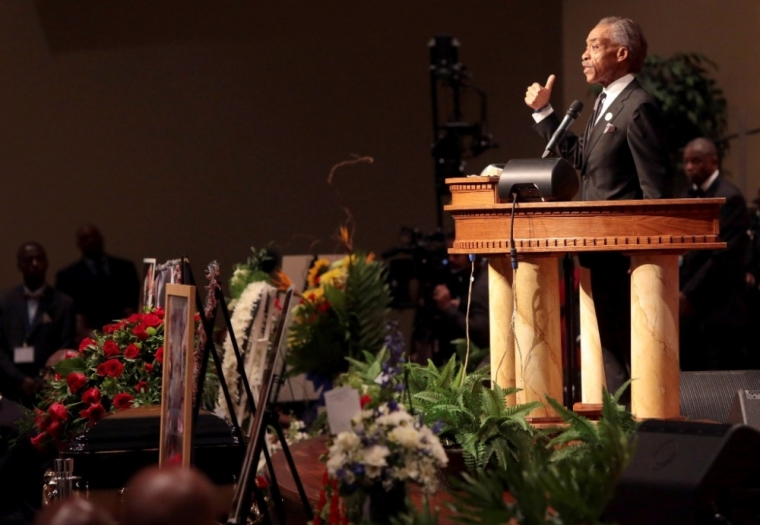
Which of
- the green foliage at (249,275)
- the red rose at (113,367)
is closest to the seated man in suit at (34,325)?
the green foliage at (249,275)

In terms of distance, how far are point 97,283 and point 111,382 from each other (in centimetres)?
524

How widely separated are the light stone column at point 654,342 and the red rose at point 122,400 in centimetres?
151

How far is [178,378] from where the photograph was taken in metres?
2.67

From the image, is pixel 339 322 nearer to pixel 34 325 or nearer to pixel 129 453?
pixel 34 325

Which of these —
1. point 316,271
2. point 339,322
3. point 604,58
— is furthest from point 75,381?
point 316,271

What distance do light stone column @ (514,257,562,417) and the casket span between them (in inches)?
39.9

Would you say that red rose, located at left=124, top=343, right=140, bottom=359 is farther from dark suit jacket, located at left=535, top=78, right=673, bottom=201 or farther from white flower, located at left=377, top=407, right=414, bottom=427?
dark suit jacket, located at left=535, top=78, right=673, bottom=201

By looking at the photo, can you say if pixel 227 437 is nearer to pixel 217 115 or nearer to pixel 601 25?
pixel 601 25

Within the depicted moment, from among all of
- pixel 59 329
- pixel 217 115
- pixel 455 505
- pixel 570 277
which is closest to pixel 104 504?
pixel 455 505

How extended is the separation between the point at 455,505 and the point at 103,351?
1771 mm

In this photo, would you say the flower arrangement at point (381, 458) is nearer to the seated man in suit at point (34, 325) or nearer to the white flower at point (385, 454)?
the white flower at point (385, 454)

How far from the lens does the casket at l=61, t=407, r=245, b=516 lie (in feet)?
10.1

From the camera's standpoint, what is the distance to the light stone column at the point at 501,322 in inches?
151

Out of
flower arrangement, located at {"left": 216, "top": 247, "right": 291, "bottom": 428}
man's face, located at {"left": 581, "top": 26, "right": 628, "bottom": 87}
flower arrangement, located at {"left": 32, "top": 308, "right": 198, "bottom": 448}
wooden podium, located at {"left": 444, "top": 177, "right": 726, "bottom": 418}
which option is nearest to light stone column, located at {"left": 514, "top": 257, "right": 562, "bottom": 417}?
wooden podium, located at {"left": 444, "top": 177, "right": 726, "bottom": 418}
